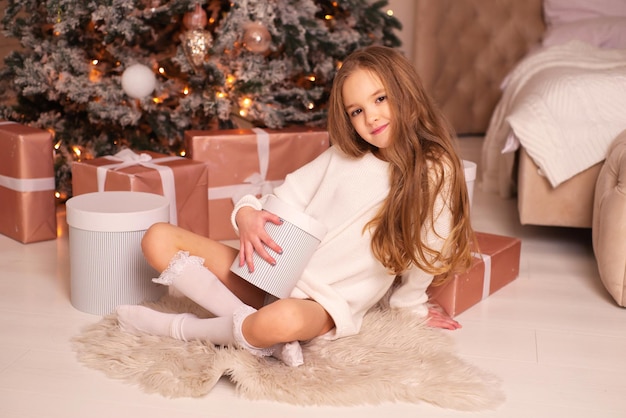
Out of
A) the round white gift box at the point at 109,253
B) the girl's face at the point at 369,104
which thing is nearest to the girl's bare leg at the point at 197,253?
the round white gift box at the point at 109,253

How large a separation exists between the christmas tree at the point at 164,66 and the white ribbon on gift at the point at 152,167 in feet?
0.83

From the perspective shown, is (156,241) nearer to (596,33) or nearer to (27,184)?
(27,184)

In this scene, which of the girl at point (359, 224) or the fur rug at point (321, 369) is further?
the girl at point (359, 224)

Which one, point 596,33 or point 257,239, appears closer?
point 257,239

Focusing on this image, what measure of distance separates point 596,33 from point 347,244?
2299mm

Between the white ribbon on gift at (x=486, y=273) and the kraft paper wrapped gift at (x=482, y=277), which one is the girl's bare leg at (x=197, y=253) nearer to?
the kraft paper wrapped gift at (x=482, y=277)

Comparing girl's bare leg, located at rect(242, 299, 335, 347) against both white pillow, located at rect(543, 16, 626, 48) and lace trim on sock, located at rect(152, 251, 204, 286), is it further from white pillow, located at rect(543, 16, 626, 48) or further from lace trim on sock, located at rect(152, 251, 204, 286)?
white pillow, located at rect(543, 16, 626, 48)

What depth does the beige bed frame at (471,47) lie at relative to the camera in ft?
13.8

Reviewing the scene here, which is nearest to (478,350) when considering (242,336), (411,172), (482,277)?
(482,277)

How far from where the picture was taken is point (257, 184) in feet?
8.24

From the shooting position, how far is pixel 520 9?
13.7 ft

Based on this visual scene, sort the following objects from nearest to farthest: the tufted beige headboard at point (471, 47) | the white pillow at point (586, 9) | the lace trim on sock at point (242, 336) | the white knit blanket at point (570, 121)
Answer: the lace trim on sock at point (242, 336)
the white knit blanket at point (570, 121)
the white pillow at point (586, 9)
the tufted beige headboard at point (471, 47)

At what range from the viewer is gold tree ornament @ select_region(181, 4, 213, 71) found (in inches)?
98.2

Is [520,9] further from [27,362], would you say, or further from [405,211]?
[27,362]
